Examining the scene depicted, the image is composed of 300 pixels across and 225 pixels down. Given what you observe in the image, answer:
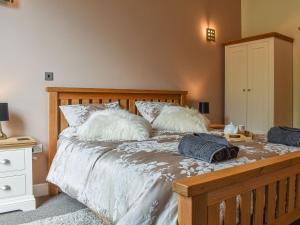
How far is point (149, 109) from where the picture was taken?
3.28 metres

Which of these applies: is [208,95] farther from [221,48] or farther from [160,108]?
[160,108]

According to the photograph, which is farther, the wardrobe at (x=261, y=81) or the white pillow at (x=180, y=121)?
the wardrobe at (x=261, y=81)

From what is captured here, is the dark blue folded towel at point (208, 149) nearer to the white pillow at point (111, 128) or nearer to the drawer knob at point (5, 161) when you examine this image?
the white pillow at point (111, 128)

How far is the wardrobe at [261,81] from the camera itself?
3.81 metres

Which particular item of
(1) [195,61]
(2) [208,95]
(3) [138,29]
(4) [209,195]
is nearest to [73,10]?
(3) [138,29]

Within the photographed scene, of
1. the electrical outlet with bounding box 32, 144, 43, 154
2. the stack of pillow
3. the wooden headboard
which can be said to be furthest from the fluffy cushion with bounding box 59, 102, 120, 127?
the electrical outlet with bounding box 32, 144, 43, 154

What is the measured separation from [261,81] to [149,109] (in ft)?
5.57

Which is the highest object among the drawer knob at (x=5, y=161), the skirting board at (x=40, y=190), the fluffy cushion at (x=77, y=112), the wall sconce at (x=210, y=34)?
the wall sconce at (x=210, y=34)

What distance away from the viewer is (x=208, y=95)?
432 cm

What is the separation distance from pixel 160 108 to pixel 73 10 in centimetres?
141

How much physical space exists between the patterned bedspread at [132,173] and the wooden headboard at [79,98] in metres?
0.46

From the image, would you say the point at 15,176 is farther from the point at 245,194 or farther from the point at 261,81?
the point at 261,81

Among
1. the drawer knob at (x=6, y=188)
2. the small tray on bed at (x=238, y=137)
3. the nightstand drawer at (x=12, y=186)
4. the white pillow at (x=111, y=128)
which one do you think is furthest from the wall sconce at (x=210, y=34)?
the drawer knob at (x=6, y=188)

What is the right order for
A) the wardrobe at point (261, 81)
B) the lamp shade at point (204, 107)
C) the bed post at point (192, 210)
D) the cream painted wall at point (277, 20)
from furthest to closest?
the cream painted wall at point (277, 20) < the lamp shade at point (204, 107) < the wardrobe at point (261, 81) < the bed post at point (192, 210)
